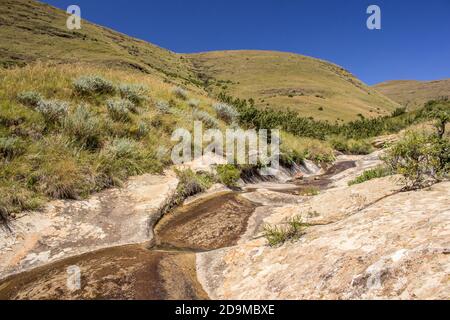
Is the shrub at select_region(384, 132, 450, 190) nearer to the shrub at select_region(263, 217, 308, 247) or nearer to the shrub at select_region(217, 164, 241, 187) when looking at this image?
the shrub at select_region(263, 217, 308, 247)

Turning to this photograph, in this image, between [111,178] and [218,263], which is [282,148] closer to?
[111,178]

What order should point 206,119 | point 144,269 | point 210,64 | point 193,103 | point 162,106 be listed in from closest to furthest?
point 144,269
point 162,106
point 206,119
point 193,103
point 210,64

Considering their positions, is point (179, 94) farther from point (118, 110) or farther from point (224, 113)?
point (118, 110)

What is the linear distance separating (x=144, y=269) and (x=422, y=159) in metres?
5.31

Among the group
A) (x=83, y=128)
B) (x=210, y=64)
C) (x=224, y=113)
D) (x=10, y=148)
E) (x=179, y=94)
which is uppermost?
(x=210, y=64)

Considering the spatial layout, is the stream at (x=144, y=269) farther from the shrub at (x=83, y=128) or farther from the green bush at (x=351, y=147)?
the green bush at (x=351, y=147)

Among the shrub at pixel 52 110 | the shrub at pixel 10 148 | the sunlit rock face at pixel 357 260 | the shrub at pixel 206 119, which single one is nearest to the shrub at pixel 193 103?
the shrub at pixel 206 119

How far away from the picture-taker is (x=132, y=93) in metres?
12.7

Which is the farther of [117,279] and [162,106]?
[162,106]

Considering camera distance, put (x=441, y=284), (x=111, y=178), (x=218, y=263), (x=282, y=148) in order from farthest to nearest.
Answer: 1. (x=282, y=148)
2. (x=111, y=178)
3. (x=218, y=263)
4. (x=441, y=284)

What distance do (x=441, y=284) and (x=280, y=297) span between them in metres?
1.57

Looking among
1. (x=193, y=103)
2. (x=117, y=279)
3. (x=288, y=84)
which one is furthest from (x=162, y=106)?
(x=288, y=84)

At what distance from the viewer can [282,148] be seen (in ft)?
51.1

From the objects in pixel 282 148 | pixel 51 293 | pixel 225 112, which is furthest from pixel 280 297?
pixel 225 112
